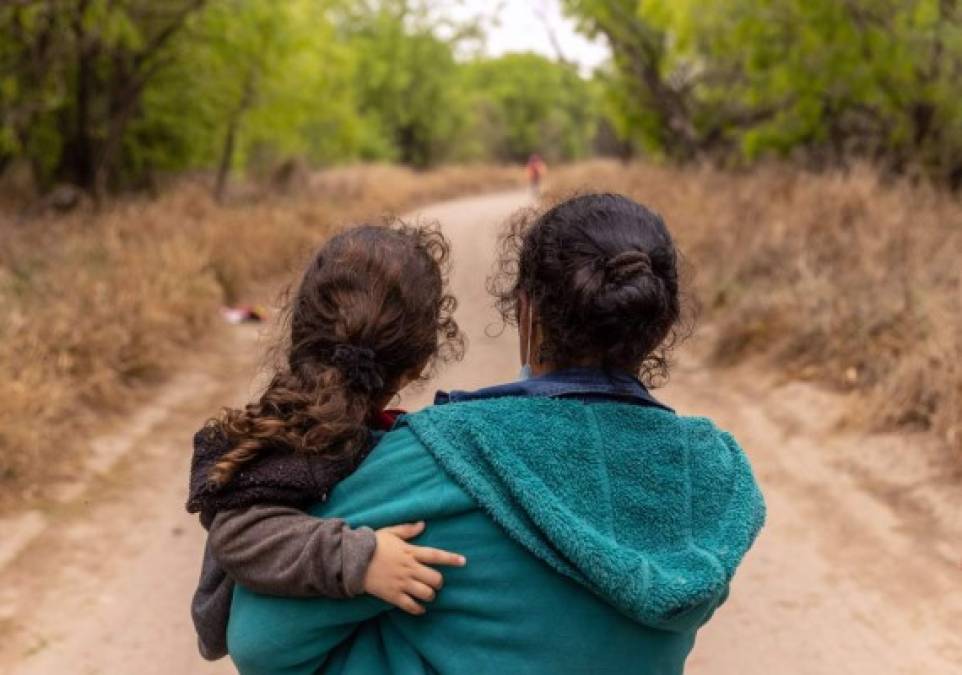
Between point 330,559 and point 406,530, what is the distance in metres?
0.11

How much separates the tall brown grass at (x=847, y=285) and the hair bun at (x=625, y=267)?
332cm

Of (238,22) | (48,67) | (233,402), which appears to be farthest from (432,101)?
(233,402)

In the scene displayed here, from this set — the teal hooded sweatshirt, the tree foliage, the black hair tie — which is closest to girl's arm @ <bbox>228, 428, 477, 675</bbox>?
the teal hooded sweatshirt

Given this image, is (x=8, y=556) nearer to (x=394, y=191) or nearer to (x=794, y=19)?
(x=794, y=19)

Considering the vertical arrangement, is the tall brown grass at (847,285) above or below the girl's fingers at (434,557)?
below

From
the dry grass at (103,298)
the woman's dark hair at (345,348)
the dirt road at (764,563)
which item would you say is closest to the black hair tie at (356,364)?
the woman's dark hair at (345,348)

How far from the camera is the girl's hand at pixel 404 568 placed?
1.53m

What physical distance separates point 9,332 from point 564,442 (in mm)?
5486

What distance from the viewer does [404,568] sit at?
5.01 ft

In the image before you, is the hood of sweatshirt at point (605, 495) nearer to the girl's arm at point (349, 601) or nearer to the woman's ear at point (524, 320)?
the girl's arm at point (349, 601)

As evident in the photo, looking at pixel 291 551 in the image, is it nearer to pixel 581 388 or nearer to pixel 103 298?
pixel 581 388

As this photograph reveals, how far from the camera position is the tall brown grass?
5883 mm

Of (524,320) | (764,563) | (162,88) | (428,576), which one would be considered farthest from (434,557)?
(162,88)

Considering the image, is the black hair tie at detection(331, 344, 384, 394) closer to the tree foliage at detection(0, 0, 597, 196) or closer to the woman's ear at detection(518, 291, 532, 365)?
the woman's ear at detection(518, 291, 532, 365)
